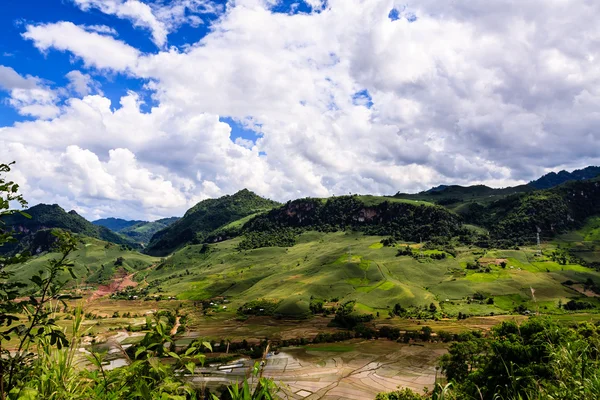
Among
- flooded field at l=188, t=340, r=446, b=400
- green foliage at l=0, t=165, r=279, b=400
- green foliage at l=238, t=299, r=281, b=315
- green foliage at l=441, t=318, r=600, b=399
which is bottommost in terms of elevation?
flooded field at l=188, t=340, r=446, b=400

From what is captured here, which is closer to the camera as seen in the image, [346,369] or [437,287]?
[346,369]

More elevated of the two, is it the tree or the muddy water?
the tree

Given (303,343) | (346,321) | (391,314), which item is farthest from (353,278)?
(303,343)

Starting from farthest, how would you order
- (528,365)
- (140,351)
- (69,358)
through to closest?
(528,365)
(69,358)
(140,351)

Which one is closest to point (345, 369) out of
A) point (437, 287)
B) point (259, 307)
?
point (259, 307)

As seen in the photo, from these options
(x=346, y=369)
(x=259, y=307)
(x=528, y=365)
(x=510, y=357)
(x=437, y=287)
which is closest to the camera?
(x=528, y=365)

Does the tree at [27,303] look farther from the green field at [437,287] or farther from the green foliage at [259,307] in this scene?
the green foliage at [259,307]

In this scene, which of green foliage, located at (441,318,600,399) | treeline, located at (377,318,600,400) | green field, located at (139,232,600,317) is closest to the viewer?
treeline, located at (377,318,600,400)

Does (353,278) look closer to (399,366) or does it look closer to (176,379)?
(399,366)

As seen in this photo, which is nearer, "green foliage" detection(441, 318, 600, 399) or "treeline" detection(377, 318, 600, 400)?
"treeline" detection(377, 318, 600, 400)

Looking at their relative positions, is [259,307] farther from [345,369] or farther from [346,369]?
[346,369]

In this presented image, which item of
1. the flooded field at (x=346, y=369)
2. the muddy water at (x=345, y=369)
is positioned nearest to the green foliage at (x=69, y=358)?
the muddy water at (x=345, y=369)

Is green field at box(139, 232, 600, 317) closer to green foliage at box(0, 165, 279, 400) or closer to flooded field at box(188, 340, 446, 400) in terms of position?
flooded field at box(188, 340, 446, 400)

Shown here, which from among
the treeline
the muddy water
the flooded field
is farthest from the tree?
the flooded field
